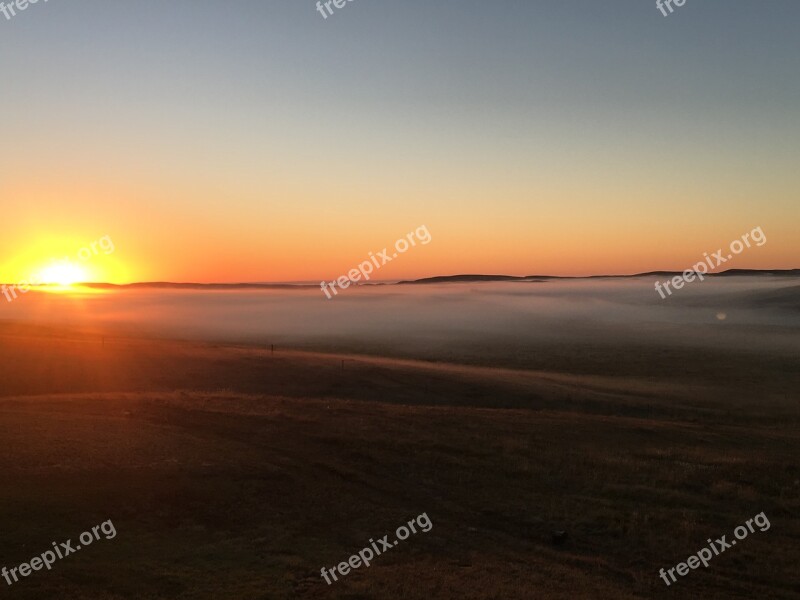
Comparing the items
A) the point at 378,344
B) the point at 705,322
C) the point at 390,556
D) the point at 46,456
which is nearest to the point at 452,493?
the point at 390,556

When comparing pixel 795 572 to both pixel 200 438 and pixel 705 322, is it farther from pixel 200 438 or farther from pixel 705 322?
pixel 705 322

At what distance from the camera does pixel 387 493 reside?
18375mm

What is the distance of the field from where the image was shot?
13250 mm

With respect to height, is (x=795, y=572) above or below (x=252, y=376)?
below

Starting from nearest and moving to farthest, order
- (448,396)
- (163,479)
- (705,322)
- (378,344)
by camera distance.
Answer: (163,479) → (448,396) → (378,344) → (705,322)

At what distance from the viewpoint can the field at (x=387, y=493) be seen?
13.2 metres

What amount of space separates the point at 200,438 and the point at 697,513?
15382 mm

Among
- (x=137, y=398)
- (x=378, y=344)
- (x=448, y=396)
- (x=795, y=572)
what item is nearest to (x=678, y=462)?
(x=795, y=572)

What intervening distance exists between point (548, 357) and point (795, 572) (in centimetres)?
4070

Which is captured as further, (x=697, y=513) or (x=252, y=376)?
(x=252, y=376)

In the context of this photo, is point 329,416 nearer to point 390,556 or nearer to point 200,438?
point 200,438

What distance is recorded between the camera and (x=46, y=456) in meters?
18.6

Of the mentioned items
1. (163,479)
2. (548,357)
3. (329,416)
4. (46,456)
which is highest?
(46,456)

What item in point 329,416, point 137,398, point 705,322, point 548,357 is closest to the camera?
point 329,416
